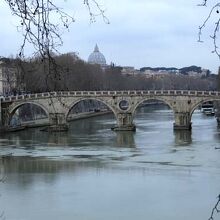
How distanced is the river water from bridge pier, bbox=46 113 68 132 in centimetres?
507

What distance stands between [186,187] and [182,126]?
16.5 m

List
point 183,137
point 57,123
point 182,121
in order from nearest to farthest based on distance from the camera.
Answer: point 183,137 → point 182,121 → point 57,123

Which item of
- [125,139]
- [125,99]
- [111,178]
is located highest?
[125,99]

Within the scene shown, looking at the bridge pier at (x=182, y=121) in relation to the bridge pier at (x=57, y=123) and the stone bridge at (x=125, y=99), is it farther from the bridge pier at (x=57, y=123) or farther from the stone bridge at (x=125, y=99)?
the bridge pier at (x=57, y=123)

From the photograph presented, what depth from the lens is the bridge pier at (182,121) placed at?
2764 cm

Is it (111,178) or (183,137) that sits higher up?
(183,137)

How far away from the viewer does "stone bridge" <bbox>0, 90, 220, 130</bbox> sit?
28.4 m

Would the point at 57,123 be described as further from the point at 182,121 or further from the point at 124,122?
the point at 182,121

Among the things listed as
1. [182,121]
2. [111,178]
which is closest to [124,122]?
[182,121]

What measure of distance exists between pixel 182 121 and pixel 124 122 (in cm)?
310

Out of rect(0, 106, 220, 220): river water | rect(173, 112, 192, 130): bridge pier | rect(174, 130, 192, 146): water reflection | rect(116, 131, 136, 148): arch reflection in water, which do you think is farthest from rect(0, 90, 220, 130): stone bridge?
rect(0, 106, 220, 220): river water

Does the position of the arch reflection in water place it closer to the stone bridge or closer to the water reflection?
the stone bridge

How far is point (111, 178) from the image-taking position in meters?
12.9

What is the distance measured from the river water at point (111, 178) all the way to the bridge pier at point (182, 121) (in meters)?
4.10
